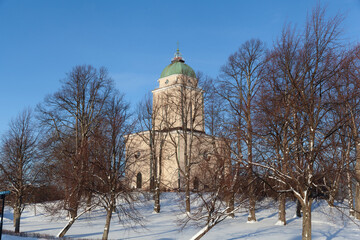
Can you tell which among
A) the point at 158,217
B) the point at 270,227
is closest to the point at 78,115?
the point at 158,217

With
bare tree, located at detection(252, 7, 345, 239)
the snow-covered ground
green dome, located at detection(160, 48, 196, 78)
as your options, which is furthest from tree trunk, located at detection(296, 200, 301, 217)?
green dome, located at detection(160, 48, 196, 78)

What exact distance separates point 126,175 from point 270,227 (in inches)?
353

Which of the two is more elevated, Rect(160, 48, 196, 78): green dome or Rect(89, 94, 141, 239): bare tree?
Rect(160, 48, 196, 78): green dome

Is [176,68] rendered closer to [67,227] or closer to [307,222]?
[67,227]

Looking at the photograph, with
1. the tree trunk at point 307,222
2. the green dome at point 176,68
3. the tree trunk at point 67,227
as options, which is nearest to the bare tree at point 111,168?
the tree trunk at point 67,227

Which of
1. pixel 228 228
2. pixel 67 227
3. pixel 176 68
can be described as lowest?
pixel 228 228

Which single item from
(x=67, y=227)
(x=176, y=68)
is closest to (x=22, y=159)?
(x=67, y=227)

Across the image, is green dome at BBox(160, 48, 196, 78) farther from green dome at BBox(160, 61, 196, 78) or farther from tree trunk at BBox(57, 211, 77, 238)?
tree trunk at BBox(57, 211, 77, 238)

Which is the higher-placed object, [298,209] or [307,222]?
[307,222]

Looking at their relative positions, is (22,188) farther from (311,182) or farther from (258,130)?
(311,182)

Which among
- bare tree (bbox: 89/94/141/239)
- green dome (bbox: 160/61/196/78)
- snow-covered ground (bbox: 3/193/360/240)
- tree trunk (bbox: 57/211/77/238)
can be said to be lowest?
snow-covered ground (bbox: 3/193/360/240)

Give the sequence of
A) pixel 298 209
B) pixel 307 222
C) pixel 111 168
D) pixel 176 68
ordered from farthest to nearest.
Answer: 1. pixel 176 68
2. pixel 298 209
3. pixel 111 168
4. pixel 307 222

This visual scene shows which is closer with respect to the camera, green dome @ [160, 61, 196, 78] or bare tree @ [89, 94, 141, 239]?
bare tree @ [89, 94, 141, 239]

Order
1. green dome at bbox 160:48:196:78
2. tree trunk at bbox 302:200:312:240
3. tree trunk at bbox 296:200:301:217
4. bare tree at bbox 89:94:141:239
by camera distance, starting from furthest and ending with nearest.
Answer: green dome at bbox 160:48:196:78 < tree trunk at bbox 296:200:301:217 < bare tree at bbox 89:94:141:239 < tree trunk at bbox 302:200:312:240
